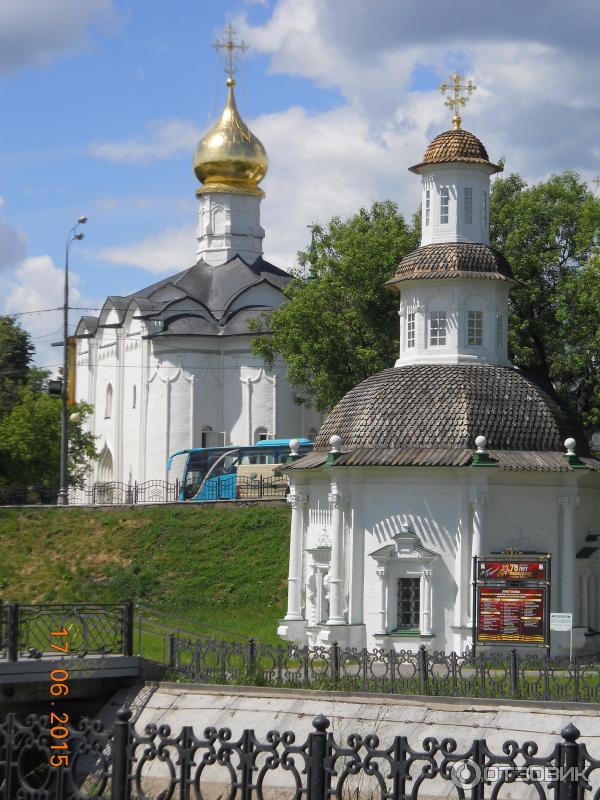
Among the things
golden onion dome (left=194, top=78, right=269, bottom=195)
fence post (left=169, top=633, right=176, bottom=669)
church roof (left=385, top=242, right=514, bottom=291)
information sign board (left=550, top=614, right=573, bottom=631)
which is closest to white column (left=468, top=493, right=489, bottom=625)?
information sign board (left=550, top=614, right=573, bottom=631)

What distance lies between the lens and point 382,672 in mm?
25219

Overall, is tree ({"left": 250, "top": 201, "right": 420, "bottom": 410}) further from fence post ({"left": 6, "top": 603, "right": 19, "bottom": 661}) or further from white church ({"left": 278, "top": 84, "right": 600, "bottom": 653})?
fence post ({"left": 6, "top": 603, "right": 19, "bottom": 661})

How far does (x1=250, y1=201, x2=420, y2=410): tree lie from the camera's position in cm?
4516

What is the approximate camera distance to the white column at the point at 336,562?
2883 cm

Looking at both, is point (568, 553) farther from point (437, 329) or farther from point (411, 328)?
point (411, 328)

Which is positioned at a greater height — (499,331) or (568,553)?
(499,331)

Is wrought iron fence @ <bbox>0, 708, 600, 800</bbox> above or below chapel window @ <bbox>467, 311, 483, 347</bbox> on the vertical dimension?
below

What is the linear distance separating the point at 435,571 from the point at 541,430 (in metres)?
3.45

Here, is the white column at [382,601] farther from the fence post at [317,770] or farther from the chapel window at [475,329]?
the fence post at [317,770]

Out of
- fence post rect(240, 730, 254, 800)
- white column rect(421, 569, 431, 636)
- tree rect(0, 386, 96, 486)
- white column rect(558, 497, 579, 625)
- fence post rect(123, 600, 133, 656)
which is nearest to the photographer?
fence post rect(240, 730, 254, 800)

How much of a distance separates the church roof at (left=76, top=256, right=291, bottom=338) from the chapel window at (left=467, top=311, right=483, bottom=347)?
79.6 feet

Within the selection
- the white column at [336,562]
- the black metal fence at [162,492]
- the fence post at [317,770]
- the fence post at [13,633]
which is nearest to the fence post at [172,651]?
the fence post at [13,633]

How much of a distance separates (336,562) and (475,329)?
18.9ft

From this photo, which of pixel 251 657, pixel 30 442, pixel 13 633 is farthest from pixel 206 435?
pixel 13 633
